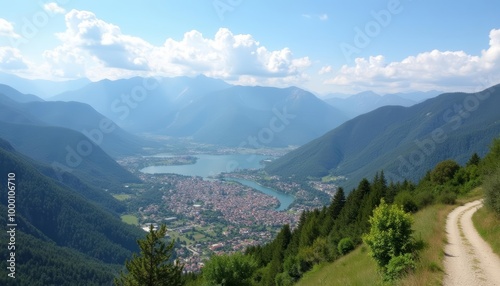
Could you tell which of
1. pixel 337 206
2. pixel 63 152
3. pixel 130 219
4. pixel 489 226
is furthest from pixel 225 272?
pixel 63 152

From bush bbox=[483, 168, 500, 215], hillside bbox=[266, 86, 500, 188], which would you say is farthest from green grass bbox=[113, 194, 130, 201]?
bush bbox=[483, 168, 500, 215]

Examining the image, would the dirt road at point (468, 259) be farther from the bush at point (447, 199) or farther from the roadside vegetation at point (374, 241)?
the bush at point (447, 199)

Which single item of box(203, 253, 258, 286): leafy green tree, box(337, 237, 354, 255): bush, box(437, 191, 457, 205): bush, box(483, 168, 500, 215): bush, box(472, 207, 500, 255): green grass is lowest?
box(203, 253, 258, 286): leafy green tree

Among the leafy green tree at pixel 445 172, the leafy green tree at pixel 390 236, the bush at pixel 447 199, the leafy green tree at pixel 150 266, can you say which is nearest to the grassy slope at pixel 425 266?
the leafy green tree at pixel 390 236

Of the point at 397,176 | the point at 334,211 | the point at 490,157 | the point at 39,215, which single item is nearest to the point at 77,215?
the point at 39,215

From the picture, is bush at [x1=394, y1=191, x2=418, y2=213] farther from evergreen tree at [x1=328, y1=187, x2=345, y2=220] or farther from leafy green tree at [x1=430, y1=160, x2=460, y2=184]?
leafy green tree at [x1=430, y1=160, x2=460, y2=184]
